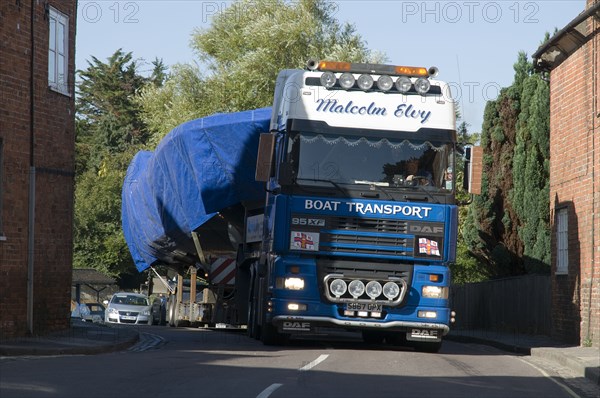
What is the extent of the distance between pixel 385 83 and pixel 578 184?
19.4ft

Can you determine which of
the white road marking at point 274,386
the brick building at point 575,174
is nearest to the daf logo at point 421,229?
the white road marking at point 274,386

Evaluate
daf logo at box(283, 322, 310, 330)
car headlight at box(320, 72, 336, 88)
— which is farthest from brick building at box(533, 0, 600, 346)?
daf logo at box(283, 322, 310, 330)

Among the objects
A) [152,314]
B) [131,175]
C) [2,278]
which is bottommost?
[152,314]

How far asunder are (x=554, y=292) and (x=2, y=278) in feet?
40.1

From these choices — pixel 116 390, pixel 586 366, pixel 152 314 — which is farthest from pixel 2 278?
pixel 152 314

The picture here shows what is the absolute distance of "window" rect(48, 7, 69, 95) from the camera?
2118 cm

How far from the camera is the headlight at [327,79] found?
19.0 meters

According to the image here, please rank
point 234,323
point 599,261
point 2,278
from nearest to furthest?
Result: point 2,278, point 599,261, point 234,323

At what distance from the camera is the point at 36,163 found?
66.7 feet

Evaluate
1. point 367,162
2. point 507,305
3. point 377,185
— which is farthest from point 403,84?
point 507,305

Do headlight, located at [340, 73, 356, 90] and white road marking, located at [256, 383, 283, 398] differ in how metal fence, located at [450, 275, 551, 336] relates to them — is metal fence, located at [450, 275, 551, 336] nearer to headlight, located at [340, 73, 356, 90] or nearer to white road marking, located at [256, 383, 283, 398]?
headlight, located at [340, 73, 356, 90]

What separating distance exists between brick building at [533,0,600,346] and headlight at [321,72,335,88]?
534 centimetres

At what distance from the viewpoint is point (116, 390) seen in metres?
11.6

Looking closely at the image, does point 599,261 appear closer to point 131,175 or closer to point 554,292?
point 554,292
